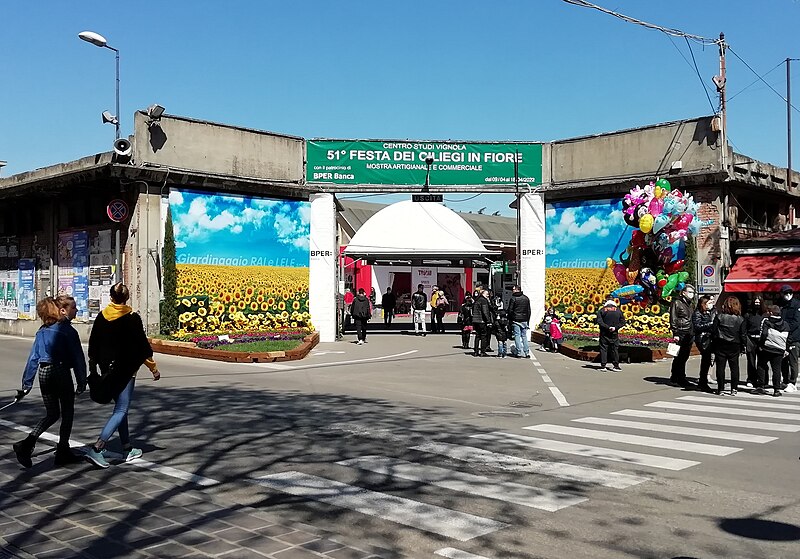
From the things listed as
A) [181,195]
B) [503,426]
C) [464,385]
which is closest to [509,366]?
[464,385]

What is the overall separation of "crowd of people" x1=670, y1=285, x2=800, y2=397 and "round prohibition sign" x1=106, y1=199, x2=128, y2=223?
15.7m

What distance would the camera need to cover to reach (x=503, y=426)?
397 inches

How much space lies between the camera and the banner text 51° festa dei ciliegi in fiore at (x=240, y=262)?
24.1m

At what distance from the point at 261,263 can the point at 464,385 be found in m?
12.8

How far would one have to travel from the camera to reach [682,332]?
1540 cm

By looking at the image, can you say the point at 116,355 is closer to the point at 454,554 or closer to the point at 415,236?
the point at 454,554

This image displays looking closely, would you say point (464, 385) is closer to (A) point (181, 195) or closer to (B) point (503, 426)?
(B) point (503, 426)

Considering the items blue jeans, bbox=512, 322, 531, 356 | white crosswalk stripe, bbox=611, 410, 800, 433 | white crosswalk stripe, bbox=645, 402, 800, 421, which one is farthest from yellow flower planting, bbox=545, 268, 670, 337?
white crosswalk stripe, bbox=611, 410, 800, 433

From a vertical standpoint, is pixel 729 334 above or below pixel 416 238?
below

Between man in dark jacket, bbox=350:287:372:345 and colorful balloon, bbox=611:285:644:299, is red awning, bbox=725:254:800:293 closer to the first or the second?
colorful balloon, bbox=611:285:644:299

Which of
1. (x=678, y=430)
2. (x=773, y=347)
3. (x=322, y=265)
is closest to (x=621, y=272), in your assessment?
(x=773, y=347)

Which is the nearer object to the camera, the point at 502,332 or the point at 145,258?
the point at 502,332

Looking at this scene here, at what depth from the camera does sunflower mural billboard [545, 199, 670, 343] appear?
82.4ft

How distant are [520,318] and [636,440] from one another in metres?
10.7
